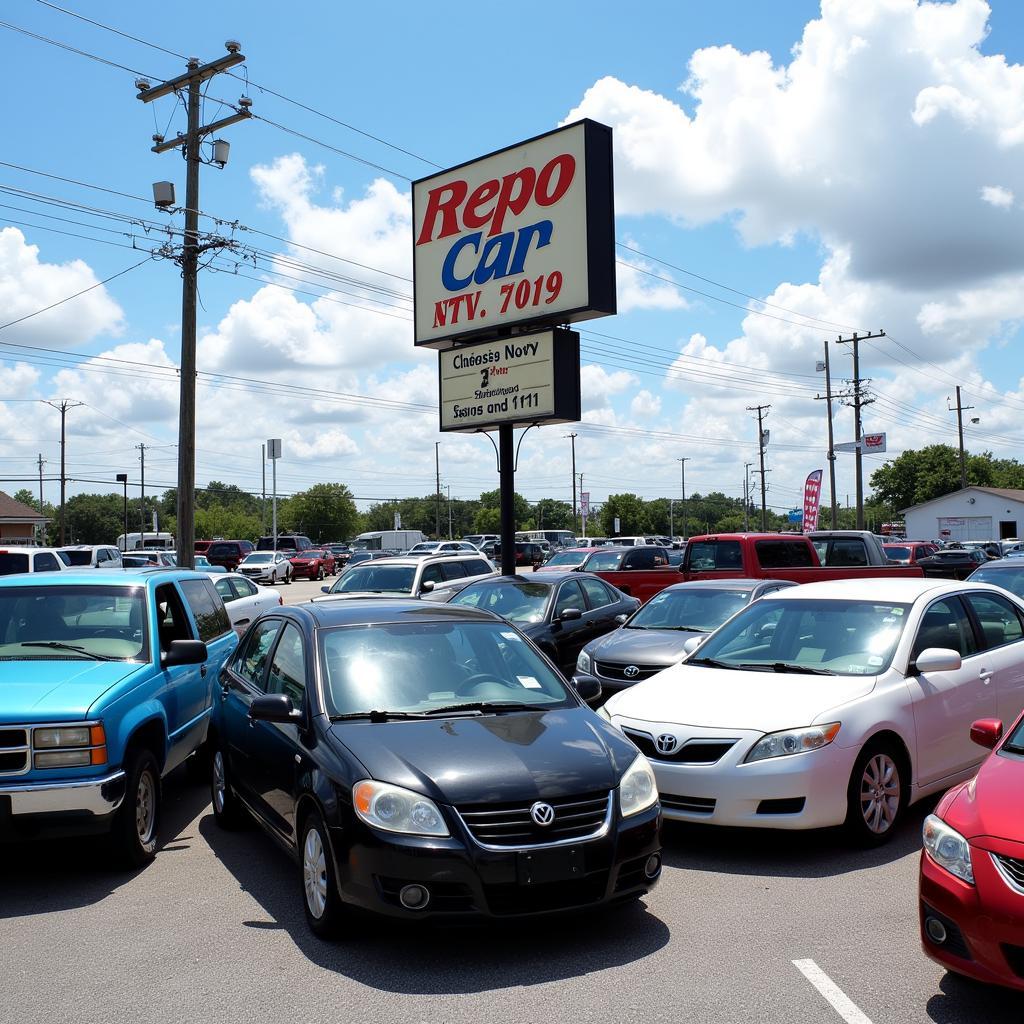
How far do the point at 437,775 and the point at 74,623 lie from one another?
358 centimetres

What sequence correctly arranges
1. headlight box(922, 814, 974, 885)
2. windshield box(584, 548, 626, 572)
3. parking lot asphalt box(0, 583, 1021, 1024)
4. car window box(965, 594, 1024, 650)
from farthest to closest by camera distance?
windshield box(584, 548, 626, 572) < car window box(965, 594, 1024, 650) < parking lot asphalt box(0, 583, 1021, 1024) < headlight box(922, 814, 974, 885)

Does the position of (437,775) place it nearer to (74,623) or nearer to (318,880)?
(318,880)

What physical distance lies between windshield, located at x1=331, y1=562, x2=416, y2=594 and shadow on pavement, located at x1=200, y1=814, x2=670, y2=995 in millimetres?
11079

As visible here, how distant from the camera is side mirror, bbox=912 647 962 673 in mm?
6379

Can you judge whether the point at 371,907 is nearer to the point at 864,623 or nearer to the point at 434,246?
the point at 864,623

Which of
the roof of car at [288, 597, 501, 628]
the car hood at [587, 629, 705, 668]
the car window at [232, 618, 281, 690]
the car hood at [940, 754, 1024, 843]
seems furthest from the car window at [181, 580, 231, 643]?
the car hood at [940, 754, 1024, 843]

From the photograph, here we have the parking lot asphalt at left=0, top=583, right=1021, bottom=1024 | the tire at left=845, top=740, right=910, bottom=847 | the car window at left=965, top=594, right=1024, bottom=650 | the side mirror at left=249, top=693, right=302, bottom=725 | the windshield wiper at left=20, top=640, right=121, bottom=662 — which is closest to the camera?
the parking lot asphalt at left=0, top=583, right=1021, bottom=1024

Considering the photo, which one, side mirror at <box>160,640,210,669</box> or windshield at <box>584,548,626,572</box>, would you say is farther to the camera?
windshield at <box>584,548,626,572</box>

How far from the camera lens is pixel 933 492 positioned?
104062 millimetres

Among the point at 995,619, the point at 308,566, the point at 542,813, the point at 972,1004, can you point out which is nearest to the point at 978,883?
the point at 972,1004

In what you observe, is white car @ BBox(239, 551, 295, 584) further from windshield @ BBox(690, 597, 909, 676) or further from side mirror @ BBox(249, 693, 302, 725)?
side mirror @ BBox(249, 693, 302, 725)

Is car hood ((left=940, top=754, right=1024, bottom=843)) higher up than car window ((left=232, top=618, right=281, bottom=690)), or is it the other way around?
car window ((left=232, top=618, right=281, bottom=690))

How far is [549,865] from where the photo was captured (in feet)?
14.5

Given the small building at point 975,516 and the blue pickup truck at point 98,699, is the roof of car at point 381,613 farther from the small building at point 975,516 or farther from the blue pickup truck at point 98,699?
the small building at point 975,516
